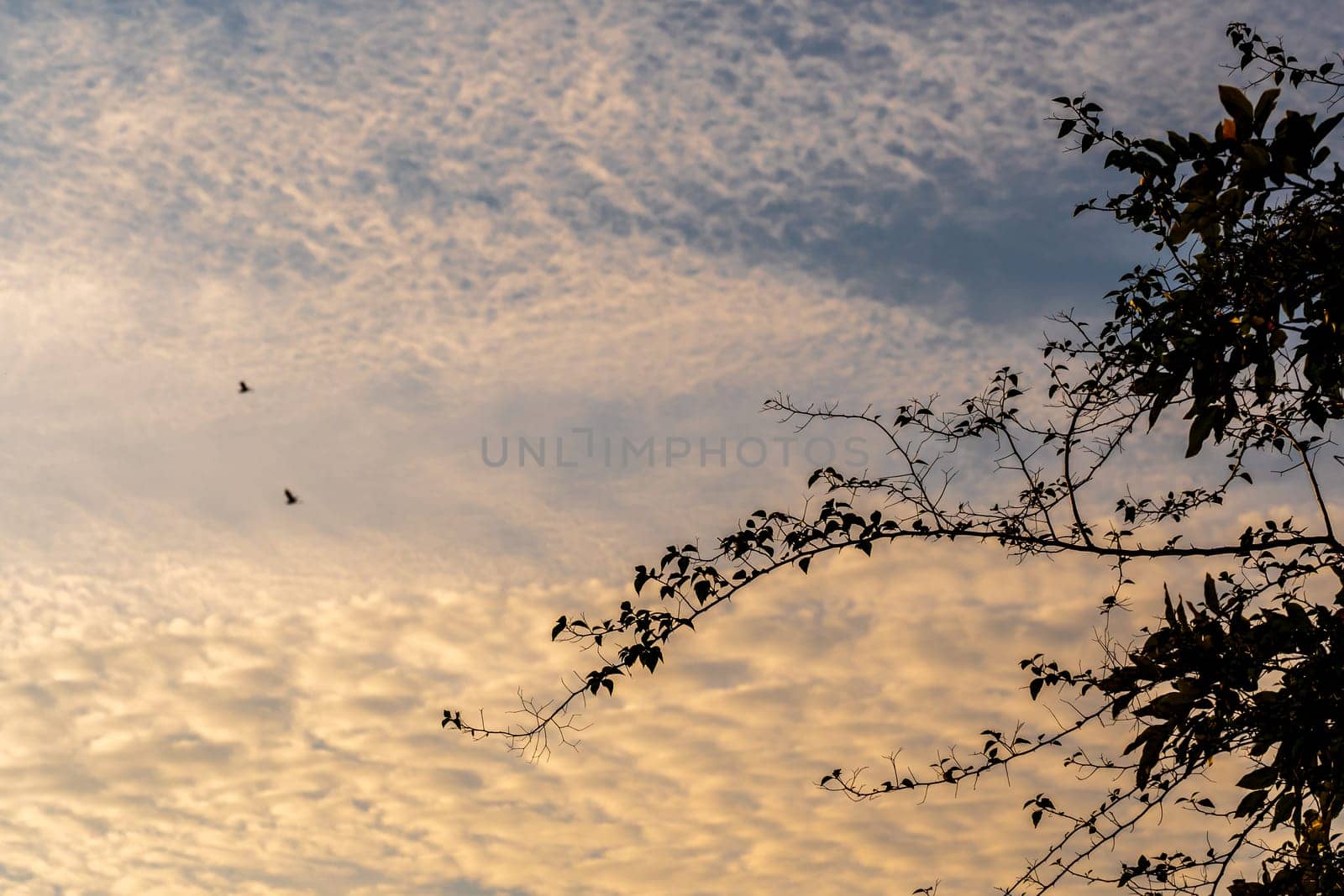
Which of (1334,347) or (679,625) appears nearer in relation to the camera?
(1334,347)

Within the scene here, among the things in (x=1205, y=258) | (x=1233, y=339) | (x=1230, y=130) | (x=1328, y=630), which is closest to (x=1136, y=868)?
(x=1328, y=630)

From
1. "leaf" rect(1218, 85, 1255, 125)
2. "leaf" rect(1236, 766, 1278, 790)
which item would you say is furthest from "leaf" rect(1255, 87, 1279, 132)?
"leaf" rect(1236, 766, 1278, 790)

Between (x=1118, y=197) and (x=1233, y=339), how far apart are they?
1549mm

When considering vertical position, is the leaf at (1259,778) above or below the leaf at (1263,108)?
below

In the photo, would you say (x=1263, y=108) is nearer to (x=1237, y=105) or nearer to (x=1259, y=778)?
(x=1237, y=105)

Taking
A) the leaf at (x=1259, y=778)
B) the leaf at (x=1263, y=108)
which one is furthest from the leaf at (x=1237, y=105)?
the leaf at (x=1259, y=778)

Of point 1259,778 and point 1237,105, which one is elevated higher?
point 1237,105

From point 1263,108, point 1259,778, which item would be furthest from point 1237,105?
point 1259,778

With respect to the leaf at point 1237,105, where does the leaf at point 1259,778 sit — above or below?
below

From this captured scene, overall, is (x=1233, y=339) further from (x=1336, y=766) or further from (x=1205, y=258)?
(x=1336, y=766)

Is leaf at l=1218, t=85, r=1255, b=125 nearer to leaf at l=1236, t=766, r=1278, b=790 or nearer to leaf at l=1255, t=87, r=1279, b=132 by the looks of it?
leaf at l=1255, t=87, r=1279, b=132

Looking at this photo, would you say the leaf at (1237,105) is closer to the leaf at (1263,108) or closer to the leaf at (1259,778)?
the leaf at (1263,108)

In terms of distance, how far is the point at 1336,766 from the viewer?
897 cm

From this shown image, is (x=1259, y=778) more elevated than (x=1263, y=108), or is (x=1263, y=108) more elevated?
(x=1263, y=108)
